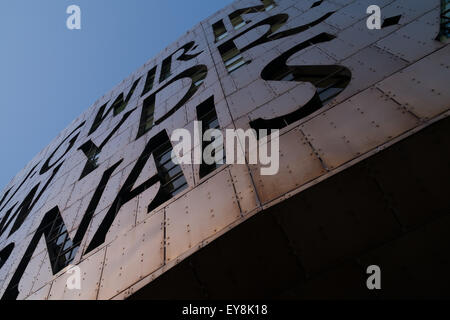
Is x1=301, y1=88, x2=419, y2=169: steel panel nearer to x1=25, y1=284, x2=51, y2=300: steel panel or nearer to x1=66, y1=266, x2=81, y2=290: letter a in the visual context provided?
x1=66, y1=266, x2=81, y2=290: letter a

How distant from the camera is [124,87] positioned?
69.3 feet

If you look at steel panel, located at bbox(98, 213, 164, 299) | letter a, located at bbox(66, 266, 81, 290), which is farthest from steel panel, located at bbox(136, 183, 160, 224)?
letter a, located at bbox(66, 266, 81, 290)

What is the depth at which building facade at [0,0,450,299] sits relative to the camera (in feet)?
17.2

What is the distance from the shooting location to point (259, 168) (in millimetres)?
6305

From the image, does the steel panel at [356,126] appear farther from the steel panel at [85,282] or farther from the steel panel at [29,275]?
the steel panel at [29,275]

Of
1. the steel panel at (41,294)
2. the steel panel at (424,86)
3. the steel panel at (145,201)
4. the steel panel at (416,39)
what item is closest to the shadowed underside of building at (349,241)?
the steel panel at (424,86)

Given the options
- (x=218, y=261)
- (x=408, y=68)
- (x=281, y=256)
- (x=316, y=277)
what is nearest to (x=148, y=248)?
(x=218, y=261)

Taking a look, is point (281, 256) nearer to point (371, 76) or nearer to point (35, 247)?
point (371, 76)

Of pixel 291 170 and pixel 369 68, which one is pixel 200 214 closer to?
pixel 291 170

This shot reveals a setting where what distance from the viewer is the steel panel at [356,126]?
5.28 metres

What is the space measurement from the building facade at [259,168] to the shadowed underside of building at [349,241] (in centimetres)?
4

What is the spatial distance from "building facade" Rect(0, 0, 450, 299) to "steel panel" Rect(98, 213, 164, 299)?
3 centimetres

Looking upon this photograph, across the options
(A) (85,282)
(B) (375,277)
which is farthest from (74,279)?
(B) (375,277)

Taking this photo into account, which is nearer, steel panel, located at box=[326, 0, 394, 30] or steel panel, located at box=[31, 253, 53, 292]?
steel panel, located at box=[31, 253, 53, 292]
